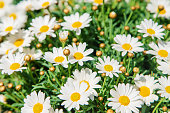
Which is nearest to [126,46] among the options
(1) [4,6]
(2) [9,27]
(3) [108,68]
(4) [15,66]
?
(3) [108,68]

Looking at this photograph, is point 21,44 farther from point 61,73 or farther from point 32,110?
point 32,110

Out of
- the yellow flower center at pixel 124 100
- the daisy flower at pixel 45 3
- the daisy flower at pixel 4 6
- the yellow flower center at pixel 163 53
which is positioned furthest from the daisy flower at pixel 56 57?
the daisy flower at pixel 4 6

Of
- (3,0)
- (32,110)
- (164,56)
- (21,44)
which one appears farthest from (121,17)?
(3,0)

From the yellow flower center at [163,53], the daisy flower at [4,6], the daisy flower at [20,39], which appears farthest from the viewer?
the daisy flower at [4,6]

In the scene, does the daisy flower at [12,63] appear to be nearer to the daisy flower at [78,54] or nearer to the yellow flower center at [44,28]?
the yellow flower center at [44,28]

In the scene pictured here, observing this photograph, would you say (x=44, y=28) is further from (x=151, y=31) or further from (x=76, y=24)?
(x=151, y=31)

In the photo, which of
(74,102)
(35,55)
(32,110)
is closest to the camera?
(74,102)
